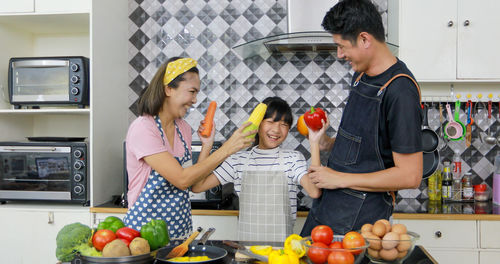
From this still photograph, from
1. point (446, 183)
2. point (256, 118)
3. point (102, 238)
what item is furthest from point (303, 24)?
point (102, 238)

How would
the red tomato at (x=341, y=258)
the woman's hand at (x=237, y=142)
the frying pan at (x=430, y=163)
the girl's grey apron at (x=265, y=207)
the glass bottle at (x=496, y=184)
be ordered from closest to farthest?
the red tomato at (x=341, y=258) → the woman's hand at (x=237, y=142) → the girl's grey apron at (x=265, y=207) → the frying pan at (x=430, y=163) → the glass bottle at (x=496, y=184)

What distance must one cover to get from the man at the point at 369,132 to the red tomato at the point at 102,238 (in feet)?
2.63

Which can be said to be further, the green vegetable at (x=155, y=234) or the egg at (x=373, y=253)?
the green vegetable at (x=155, y=234)

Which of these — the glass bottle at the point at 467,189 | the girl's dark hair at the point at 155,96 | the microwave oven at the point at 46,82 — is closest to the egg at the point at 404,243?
the girl's dark hair at the point at 155,96

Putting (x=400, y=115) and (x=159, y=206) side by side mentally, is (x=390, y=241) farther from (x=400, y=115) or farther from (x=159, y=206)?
(x=159, y=206)

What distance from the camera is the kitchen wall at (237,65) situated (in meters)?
2.94

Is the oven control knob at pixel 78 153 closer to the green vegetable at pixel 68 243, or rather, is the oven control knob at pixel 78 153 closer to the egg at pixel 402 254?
the green vegetable at pixel 68 243

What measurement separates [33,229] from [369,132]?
2017mm

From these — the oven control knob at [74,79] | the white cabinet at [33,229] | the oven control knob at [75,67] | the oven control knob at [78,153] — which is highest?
the oven control knob at [75,67]

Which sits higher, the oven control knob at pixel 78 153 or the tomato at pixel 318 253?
the oven control knob at pixel 78 153

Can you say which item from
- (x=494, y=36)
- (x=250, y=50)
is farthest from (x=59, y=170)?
(x=494, y=36)

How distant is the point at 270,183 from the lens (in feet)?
6.86

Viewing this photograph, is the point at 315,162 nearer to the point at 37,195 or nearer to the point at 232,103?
the point at 232,103

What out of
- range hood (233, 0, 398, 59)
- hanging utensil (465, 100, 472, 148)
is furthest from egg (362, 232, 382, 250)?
hanging utensil (465, 100, 472, 148)
